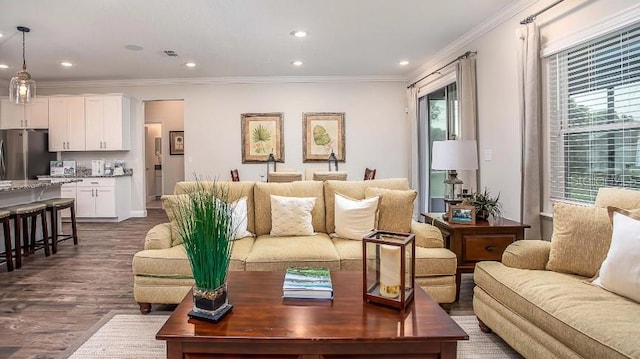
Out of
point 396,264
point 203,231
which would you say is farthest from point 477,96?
point 203,231

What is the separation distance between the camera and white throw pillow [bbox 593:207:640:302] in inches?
71.4

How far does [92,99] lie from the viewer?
6.91 m

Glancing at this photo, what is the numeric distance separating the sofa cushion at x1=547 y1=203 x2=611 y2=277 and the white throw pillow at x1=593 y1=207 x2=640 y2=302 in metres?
0.14

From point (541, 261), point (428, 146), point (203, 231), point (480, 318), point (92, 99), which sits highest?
point (92, 99)

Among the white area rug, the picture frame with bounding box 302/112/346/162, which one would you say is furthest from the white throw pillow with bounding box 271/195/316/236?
the picture frame with bounding box 302/112/346/162

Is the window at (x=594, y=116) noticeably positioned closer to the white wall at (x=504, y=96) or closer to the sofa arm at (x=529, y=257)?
the white wall at (x=504, y=96)

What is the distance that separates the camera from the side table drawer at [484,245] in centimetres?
298

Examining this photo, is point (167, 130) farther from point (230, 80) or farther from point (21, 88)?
point (21, 88)

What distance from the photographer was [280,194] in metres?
3.47

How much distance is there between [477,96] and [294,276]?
344 centimetres

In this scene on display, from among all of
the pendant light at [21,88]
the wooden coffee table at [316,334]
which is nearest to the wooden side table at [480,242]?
the wooden coffee table at [316,334]

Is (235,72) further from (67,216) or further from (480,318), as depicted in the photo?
(480,318)

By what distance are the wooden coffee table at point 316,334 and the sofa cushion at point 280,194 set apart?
67.3 inches

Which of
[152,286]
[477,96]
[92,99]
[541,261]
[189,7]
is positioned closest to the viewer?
[541,261]
